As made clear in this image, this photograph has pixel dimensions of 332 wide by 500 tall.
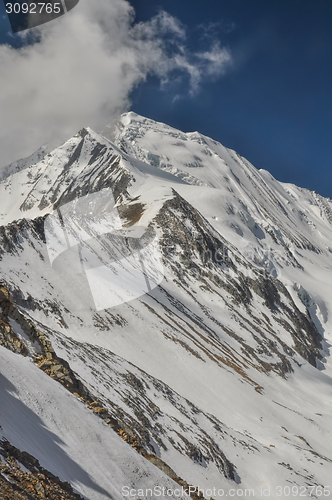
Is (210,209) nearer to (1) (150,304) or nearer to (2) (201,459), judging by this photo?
(1) (150,304)

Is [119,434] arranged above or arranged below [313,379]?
below

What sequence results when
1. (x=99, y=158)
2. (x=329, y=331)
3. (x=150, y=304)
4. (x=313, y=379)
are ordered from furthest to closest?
(x=99, y=158) → (x=329, y=331) → (x=313, y=379) → (x=150, y=304)

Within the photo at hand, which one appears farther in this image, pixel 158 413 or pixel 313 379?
pixel 313 379

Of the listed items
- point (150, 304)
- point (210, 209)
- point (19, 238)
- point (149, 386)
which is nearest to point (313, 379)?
point (150, 304)

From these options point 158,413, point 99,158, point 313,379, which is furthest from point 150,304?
point 99,158

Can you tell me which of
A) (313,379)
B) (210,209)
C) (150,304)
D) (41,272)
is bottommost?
(41,272)

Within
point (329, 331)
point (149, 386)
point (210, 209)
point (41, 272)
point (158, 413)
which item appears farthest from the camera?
point (210, 209)

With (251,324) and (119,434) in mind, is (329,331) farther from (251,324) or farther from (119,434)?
(119,434)
